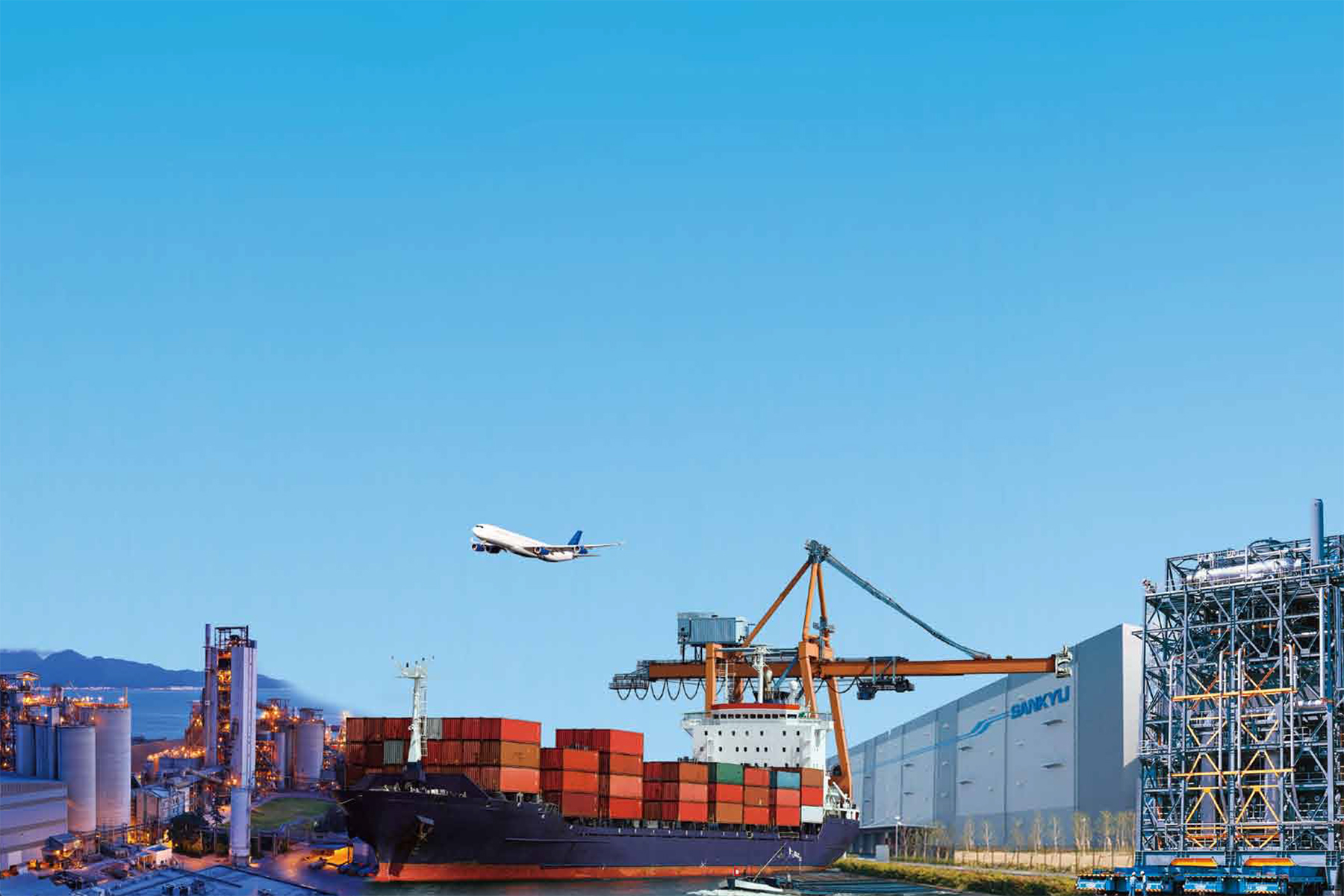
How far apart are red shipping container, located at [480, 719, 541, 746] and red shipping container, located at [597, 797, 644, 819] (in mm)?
6913

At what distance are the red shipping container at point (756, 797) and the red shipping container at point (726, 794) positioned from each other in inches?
25.1

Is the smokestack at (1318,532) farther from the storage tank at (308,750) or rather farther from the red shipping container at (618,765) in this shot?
the storage tank at (308,750)

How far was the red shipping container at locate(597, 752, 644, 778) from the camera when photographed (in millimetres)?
91375

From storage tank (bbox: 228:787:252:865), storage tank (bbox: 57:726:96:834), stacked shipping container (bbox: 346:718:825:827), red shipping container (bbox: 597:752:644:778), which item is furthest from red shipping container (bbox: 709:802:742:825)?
storage tank (bbox: 57:726:96:834)

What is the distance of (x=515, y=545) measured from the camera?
3728 inches

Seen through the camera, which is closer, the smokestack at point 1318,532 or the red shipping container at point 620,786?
the smokestack at point 1318,532

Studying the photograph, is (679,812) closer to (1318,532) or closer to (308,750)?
(1318,532)

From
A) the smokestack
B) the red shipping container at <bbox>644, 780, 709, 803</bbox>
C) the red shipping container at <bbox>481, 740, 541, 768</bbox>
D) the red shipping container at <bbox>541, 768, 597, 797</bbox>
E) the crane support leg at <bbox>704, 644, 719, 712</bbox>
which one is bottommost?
the red shipping container at <bbox>644, 780, 709, 803</bbox>

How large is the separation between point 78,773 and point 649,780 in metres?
32.9

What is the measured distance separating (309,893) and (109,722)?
94.8 feet

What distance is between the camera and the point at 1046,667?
100 m

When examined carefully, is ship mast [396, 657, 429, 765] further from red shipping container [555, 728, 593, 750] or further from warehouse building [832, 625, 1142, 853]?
warehouse building [832, 625, 1142, 853]

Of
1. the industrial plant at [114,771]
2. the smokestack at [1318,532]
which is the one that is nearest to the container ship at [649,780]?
the industrial plant at [114,771]

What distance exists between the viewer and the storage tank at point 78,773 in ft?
301
